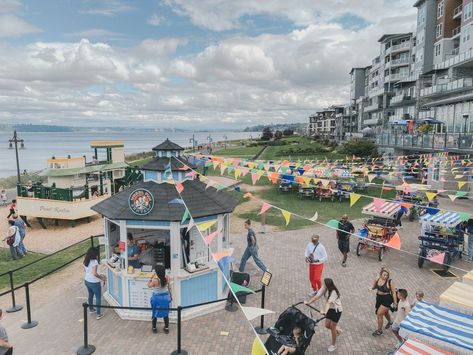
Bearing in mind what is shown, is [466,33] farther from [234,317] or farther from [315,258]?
[234,317]

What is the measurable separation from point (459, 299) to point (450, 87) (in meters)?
35.7

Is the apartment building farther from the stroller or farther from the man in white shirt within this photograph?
the stroller

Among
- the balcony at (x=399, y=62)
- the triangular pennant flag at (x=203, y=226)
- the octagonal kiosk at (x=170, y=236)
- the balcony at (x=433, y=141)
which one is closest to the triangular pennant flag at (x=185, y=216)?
the octagonal kiosk at (x=170, y=236)

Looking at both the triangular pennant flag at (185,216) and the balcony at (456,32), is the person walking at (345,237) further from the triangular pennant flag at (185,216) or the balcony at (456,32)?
the balcony at (456,32)

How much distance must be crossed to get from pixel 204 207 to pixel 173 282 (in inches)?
75.2

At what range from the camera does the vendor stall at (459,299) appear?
624 cm

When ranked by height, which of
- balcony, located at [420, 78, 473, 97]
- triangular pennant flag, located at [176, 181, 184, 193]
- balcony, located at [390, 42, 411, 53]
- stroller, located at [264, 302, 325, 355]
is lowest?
stroller, located at [264, 302, 325, 355]

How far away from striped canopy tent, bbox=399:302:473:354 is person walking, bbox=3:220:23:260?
1306 cm

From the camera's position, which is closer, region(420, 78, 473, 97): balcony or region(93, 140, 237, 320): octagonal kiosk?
region(93, 140, 237, 320): octagonal kiosk

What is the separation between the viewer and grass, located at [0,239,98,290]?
38.4ft

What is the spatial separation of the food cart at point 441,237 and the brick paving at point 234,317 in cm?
49

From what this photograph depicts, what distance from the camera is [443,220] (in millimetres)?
12188

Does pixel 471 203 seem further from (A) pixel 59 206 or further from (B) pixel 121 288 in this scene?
(A) pixel 59 206

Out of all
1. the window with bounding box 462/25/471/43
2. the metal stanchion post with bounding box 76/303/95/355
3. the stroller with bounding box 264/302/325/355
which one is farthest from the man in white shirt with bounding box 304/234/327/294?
the window with bounding box 462/25/471/43
